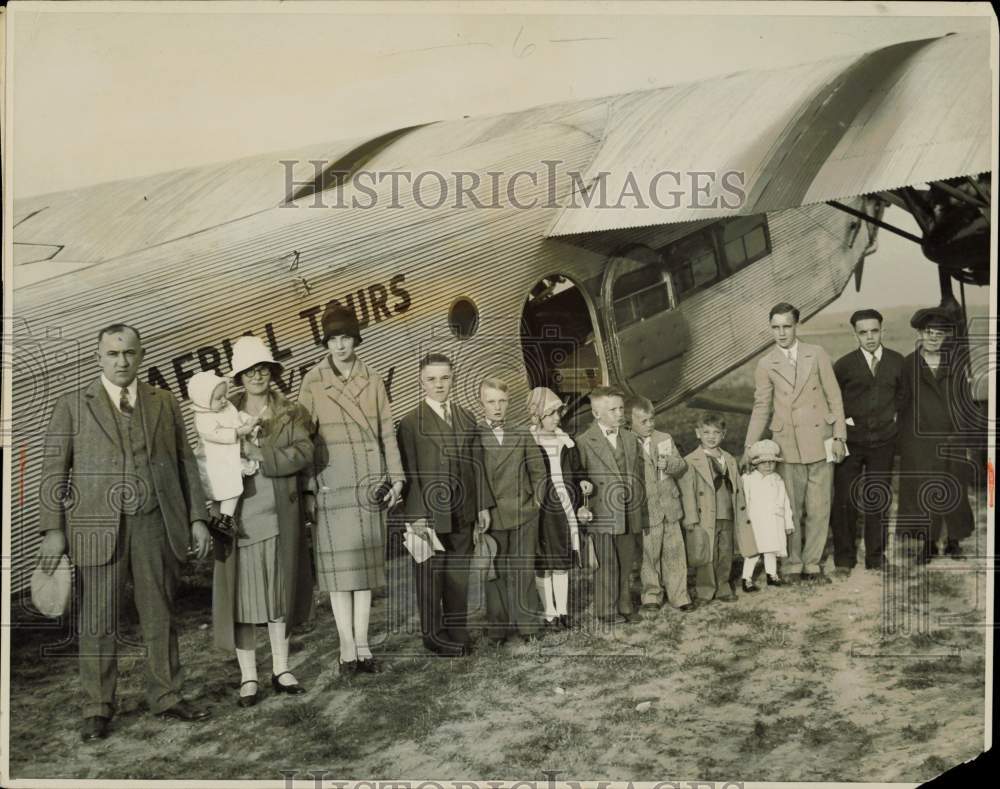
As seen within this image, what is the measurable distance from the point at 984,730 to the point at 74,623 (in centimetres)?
476

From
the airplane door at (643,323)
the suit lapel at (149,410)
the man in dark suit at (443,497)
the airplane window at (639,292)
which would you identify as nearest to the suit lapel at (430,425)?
the man in dark suit at (443,497)

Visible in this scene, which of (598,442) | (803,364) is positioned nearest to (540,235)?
(598,442)

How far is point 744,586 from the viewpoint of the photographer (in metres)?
6.42

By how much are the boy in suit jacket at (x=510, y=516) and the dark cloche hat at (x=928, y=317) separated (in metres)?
2.15

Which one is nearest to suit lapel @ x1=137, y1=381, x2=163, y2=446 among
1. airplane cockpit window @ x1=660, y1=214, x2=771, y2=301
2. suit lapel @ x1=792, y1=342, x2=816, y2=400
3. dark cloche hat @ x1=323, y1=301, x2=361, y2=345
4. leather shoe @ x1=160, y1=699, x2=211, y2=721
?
dark cloche hat @ x1=323, y1=301, x2=361, y2=345

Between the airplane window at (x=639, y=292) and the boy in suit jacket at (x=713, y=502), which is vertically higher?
the airplane window at (x=639, y=292)

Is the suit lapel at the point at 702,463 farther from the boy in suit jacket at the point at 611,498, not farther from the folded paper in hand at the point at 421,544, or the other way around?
the folded paper in hand at the point at 421,544

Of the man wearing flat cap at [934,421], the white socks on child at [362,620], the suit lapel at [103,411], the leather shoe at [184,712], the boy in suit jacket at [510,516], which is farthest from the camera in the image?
the man wearing flat cap at [934,421]

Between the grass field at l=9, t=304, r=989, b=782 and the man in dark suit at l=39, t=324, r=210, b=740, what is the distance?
0.15m

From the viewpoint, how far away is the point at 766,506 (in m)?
6.39

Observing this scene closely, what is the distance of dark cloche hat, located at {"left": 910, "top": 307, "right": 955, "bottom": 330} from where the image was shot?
6371 mm

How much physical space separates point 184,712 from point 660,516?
2.62 metres

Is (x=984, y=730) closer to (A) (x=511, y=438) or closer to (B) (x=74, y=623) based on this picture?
(A) (x=511, y=438)

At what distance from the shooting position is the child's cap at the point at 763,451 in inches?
251
